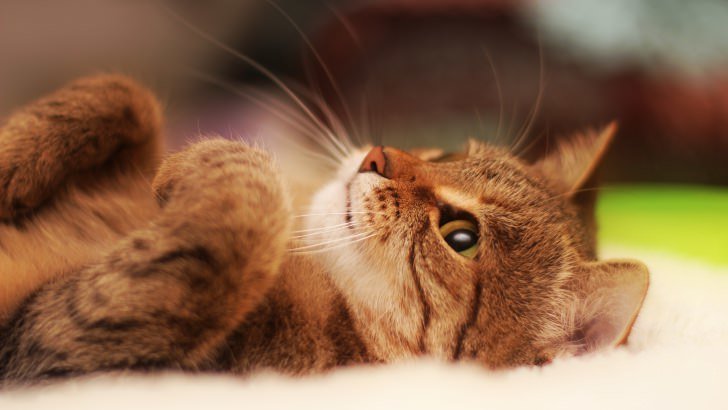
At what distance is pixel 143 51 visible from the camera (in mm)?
1672

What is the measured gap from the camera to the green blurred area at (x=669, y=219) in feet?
3.89

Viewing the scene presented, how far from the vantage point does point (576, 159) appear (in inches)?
43.0

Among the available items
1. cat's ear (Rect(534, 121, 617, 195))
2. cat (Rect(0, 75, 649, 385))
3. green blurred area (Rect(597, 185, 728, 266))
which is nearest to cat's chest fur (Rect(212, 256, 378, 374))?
cat (Rect(0, 75, 649, 385))

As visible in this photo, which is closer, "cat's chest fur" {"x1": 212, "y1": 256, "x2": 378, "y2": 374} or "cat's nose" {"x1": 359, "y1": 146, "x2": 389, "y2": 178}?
"cat's chest fur" {"x1": 212, "y1": 256, "x2": 378, "y2": 374}

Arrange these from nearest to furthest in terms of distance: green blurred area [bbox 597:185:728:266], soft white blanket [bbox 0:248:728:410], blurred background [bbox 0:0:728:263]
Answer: soft white blanket [bbox 0:248:728:410]
green blurred area [bbox 597:185:728:266]
blurred background [bbox 0:0:728:263]

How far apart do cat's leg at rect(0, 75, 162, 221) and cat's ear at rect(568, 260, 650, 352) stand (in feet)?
2.28

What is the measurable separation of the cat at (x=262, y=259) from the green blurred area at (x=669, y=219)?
30cm

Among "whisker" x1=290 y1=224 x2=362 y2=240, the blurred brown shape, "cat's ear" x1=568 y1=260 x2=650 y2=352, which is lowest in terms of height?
"cat's ear" x1=568 y1=260 x2=650 y2=352

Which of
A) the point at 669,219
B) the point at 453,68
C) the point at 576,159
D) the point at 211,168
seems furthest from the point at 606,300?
the point at 453,68

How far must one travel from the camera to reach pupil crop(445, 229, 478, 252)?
2.73 ft

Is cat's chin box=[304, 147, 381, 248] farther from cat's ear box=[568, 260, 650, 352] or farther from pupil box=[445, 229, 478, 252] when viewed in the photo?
cat's ear box=[568, 260, 650, 352]

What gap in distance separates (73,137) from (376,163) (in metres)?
0.45

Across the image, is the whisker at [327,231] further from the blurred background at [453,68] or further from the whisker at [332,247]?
the blurred background at [453,68]

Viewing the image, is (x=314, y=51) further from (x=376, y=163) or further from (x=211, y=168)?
(x=211, y=168)
